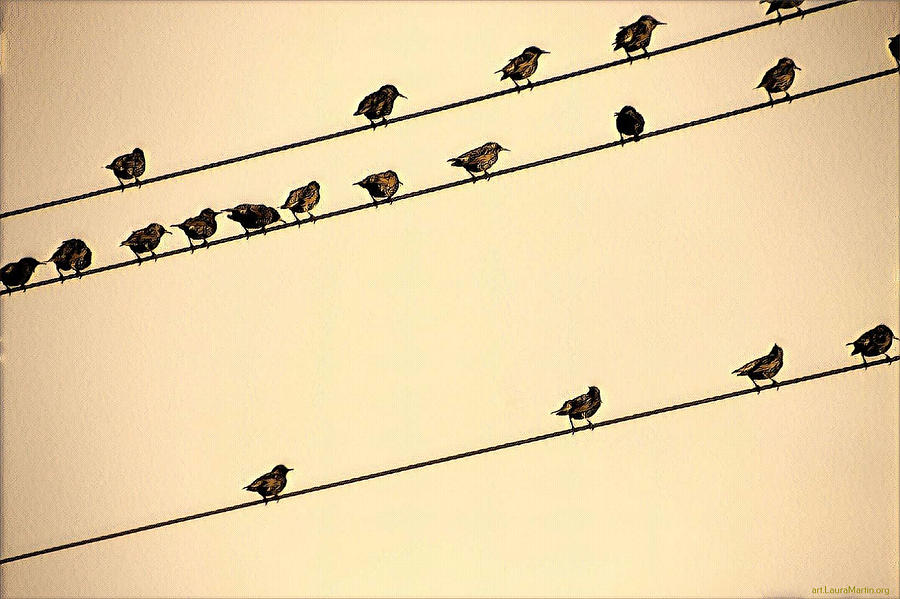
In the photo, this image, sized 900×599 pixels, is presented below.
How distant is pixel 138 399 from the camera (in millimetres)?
2461

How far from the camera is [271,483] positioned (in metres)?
2.38

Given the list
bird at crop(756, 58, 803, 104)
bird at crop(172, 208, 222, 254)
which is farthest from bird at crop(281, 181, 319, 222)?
bird at crop(756, 58, 803, 104)

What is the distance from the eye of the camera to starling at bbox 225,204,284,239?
2357mm

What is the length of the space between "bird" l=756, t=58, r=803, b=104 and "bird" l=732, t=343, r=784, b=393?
2.22 feet

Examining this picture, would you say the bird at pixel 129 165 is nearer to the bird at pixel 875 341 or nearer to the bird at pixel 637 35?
the bird at pixel 637 35

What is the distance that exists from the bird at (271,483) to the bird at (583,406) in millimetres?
793

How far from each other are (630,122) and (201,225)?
1210 mm

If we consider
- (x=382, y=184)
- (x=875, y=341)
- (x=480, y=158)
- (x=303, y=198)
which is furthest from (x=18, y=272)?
(x=875, y=341)

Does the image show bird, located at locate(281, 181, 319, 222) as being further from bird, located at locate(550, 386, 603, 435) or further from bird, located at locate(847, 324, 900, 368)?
bird, located at locate(847, 324, 900, 368)

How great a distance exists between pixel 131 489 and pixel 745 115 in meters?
2.04

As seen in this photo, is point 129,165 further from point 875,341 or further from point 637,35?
point 875,341

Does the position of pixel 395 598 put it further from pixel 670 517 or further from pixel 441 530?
pixel 670 517

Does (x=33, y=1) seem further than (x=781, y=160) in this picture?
Yes

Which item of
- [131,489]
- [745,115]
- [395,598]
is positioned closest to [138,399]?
[131,489]
